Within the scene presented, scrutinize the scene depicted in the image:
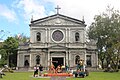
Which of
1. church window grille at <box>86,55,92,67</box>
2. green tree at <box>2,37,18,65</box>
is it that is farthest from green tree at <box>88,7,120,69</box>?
green tree at <box>2,37,18,65</box>

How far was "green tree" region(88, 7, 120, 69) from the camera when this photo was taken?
50750 millimetres

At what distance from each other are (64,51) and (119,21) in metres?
11.5

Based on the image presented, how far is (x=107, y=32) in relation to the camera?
5375 cm

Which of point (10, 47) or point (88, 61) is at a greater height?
point (10, 47)

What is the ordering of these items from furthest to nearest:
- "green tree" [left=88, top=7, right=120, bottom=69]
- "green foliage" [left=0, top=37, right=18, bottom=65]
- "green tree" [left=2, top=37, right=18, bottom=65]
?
"green tree" [left=2, top=37, right=18, bottom=65] < "green foliage" [left=0, top=37, right=18, bottom=65] < "green tree" [left=88, top=7, right=120, bottom=69]

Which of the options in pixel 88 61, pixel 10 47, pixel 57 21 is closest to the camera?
pixel 57 21

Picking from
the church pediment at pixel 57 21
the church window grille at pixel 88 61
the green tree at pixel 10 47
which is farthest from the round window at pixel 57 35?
the green tree at pixel 10 47

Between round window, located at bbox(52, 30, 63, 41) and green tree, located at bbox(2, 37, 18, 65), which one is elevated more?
round window, located at bbox(52, 30, 63, 41)

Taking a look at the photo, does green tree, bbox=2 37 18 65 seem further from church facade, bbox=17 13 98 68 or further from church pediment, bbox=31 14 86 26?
church pediment, bbox=31 14 86 26

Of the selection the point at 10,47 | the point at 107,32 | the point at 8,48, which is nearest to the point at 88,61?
the point at 107,32

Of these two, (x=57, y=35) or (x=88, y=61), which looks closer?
(x=57, y=35)

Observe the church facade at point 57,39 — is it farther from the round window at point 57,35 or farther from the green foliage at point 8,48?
the green foliage at point 8,48

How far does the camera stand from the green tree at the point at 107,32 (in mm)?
50750

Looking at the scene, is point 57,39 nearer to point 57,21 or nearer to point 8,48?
point 57,21
